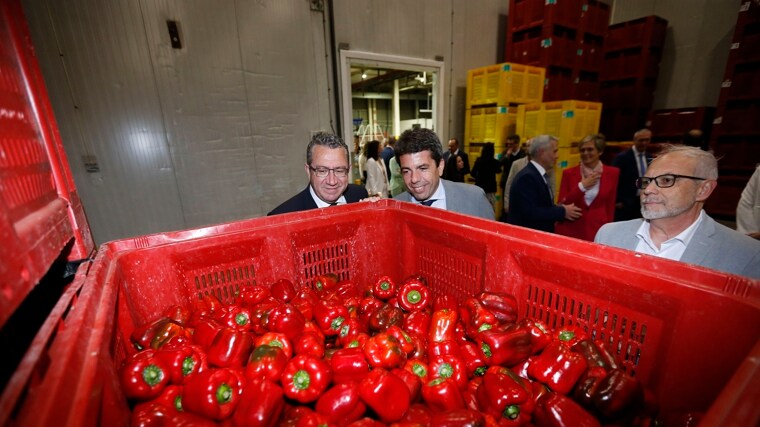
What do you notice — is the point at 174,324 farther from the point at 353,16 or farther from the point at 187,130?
the point at 353,16

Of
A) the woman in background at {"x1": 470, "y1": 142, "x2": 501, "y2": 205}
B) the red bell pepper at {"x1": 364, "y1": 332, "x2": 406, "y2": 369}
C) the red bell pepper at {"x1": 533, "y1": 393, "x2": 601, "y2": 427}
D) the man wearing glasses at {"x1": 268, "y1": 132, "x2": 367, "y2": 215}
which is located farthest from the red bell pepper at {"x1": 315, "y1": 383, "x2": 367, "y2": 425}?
the woman in background at {"x1": 470, "y1": 142, "x2": 501, "y2": 205}

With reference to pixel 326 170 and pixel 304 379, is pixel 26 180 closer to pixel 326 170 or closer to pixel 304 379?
pixel 304 379

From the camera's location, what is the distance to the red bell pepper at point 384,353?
1.52m

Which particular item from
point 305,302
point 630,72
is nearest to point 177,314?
point 305,302

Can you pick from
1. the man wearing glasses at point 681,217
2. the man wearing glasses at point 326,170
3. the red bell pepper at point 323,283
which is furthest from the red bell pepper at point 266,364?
the man wearing glasses at point 681,217

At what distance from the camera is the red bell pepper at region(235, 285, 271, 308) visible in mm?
1800

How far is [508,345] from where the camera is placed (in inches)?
59.0

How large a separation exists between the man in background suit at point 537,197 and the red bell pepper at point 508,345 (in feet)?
8.04

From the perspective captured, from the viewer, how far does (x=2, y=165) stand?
79cm

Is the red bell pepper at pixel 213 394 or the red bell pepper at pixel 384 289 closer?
the red bell pepper at pixel 213 394

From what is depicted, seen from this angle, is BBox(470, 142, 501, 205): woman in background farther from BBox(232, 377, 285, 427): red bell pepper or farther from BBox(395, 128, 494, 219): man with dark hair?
BBox(232, 377, 285, 427): red bell pepper

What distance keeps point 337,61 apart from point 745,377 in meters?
6.25

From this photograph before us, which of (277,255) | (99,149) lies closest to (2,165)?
(277,255)

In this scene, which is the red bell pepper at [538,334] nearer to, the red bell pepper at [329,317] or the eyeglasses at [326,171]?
the red bell pepper at [329,317]
